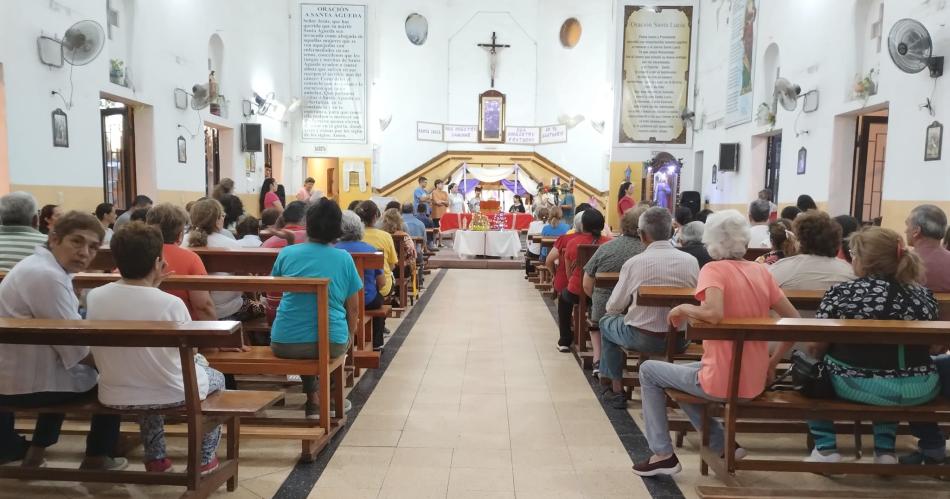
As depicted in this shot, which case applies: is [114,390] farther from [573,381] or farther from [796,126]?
[796,126]

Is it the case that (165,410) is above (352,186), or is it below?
below

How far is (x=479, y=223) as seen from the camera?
456 inches

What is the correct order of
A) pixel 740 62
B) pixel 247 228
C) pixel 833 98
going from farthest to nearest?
pixel 740 62, pixel 833 98, pixel 247 228

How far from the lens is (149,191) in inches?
370

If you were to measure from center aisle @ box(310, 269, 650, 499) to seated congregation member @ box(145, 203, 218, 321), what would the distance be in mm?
979

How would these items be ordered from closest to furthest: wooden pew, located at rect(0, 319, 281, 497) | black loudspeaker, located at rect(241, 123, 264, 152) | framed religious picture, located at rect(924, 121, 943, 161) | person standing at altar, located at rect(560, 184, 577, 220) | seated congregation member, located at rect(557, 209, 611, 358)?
wooden pew, located at rect(0, 319, 281, 497) → seated congregation member, located at rect(557, 209, 611, 358) → framed religious picture, located at rect(924, 121, 943, 161) → person standing at altar, located at rect(560, 184, 577, 220) → black loudspeaker, located at rect(241, 123, 264, 152)

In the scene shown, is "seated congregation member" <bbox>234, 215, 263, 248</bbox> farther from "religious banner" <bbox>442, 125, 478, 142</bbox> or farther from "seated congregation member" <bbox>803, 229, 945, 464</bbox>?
"religious banner" <bbox>442, 125, 478, 142</bbox>

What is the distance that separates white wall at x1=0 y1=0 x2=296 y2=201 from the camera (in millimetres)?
6277

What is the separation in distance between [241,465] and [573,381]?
232 cm

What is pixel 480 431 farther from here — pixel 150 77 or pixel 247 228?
pixel 150 77

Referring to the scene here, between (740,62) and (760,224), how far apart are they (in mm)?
7274

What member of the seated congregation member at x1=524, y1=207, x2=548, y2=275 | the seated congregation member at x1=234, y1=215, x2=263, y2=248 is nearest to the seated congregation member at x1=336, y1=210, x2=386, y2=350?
the seated congregation member at x1=234, y1=215, x2=263, y2=248

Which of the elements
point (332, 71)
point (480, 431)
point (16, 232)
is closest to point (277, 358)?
point (480, 431)

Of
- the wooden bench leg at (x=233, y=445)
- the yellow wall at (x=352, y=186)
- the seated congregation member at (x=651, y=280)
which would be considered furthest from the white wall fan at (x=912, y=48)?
the yellow wall at (x=352, y=186)
